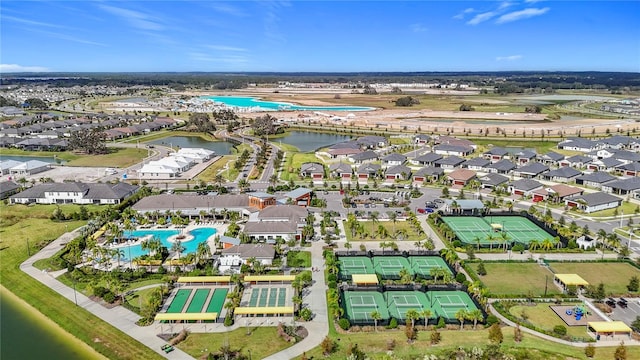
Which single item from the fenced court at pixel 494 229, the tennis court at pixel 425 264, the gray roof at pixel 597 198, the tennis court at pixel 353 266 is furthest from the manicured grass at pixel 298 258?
the gray roof at pixel 597 198

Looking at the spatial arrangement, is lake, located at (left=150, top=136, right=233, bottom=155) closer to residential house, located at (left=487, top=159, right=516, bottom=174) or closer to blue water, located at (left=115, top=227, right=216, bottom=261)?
blue water, located at (left=115, top=227, right=216, bottom=261)

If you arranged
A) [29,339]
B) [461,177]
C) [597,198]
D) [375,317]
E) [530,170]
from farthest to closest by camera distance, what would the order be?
[530,170]
[461,177]
[597,198]
[29,339]
[375,317]

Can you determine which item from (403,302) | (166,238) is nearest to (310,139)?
(166,238)

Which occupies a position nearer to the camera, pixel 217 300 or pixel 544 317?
pixel 544 317

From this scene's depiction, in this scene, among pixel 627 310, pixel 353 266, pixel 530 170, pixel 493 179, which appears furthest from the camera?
pixel 530 170

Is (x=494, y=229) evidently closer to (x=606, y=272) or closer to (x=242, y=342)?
(x=606, y=272)

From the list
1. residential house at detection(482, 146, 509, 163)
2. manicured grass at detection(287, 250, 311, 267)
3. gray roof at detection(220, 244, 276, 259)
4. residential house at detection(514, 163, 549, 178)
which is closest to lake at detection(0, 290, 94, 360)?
gray roof at detection(220, 244, 276, 259)

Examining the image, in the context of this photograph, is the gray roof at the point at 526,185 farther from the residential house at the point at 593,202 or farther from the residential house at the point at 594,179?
the residential house at the point at 594,179

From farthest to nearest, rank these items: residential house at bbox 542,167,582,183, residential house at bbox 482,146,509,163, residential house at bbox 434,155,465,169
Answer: residential house at bbox 482,146,509,163
residential house at bbox 434,155,465,169
residential house at bbox 542,167,582,183
